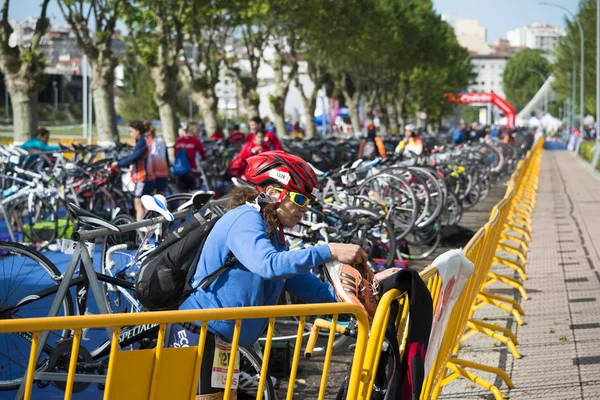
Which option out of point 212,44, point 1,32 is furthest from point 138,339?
point 212,44

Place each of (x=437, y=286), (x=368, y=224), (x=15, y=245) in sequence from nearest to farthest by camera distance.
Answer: (x=437, y=286), (x=15, y=245), (x=368, y=224)

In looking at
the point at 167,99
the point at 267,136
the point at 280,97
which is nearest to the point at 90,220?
the point at 267,136

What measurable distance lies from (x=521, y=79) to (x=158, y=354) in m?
185

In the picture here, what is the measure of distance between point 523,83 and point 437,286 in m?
184

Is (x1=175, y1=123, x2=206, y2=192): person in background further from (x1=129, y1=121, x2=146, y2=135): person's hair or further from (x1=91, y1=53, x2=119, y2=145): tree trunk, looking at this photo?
(x1=91, y1=53, x2=119, y2=145): tree trunk

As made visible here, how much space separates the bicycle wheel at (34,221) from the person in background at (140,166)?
1.37 m

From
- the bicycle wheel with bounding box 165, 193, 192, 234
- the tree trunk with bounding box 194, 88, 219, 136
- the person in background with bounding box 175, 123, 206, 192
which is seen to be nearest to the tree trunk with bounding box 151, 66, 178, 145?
the tree trunk with bounding box 194, 88, 219, 136

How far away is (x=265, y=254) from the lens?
12.0 feet

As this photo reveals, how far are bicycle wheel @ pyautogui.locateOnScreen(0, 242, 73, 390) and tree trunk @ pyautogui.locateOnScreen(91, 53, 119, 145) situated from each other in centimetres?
1781

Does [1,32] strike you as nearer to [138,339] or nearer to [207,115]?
[207,115]

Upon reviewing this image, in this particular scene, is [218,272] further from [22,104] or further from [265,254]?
[22,104]

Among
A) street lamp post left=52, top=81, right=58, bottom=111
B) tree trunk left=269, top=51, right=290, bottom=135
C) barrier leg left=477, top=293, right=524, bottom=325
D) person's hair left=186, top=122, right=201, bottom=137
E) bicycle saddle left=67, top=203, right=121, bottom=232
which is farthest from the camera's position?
street lamp post left=52, top=81, right=58, bottom=111

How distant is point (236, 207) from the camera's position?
4.00 m

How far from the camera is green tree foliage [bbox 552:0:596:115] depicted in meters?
66.9
